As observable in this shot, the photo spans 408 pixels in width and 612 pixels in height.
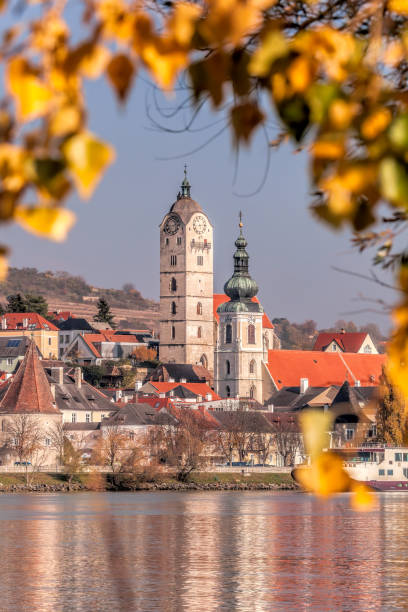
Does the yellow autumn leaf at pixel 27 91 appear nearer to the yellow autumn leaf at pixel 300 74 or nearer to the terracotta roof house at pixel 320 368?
the yellow autumn leaf at pixel 300 74

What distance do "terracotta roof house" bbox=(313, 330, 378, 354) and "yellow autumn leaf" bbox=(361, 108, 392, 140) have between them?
133154 mm

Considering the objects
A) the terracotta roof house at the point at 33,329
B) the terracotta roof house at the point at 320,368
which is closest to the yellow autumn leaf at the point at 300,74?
the terracotta roof house at the point at 320,368

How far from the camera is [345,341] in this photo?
13800 centimetres

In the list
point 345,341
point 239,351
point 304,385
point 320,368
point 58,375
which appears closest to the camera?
point 58,375

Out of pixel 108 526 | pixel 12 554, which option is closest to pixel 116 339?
pixel 108 526

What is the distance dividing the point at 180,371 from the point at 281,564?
84707mm

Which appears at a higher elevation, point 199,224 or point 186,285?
point 199,224

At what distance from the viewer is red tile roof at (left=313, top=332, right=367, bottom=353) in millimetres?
135875

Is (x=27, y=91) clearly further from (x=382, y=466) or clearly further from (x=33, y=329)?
(x=33, y=329)

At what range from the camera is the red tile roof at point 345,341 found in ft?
446

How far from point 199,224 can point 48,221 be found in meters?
123

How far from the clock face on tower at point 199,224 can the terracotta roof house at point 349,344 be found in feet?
71.2

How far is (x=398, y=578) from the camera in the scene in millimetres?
26594

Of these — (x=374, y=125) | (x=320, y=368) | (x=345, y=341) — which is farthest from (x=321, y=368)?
(x=374, y=125)
